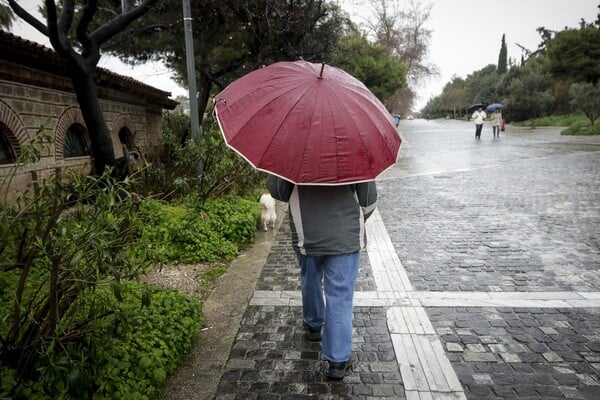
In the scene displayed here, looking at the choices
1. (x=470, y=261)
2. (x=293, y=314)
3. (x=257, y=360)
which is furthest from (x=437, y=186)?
(x=257, y=360)

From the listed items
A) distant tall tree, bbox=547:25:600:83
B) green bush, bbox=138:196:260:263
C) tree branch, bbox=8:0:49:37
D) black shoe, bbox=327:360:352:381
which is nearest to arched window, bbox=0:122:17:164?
tree branch, bbox=8:0:49:37

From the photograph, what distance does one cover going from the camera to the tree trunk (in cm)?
632

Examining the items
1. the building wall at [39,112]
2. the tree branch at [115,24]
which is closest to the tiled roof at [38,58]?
the building wall at [39,112]

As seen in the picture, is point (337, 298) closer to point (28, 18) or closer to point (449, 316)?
point (449, 316)

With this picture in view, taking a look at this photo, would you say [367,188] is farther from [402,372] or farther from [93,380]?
[93,380]

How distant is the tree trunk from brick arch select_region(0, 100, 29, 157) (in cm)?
126

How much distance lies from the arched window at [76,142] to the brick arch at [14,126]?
4.80ft

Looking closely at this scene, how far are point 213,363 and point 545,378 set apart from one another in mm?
2377

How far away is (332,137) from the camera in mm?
2174

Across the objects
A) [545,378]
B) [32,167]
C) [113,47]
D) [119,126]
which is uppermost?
[113,47]

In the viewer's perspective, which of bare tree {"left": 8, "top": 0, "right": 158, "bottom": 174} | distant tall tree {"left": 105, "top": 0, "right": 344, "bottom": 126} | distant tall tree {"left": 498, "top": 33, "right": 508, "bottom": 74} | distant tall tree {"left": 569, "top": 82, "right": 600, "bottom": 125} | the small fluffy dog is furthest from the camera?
distant tall tree {"left": 498, "top": 33, "right": 508, "bottom": 74}

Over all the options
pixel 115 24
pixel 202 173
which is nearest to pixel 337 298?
pixel 202 173

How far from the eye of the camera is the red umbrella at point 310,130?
85.2 inches

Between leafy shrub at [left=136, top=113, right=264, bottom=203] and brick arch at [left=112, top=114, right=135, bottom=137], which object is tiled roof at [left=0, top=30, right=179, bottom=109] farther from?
leafy shrub at [left=136, top=113, right=264, bottom=203]
